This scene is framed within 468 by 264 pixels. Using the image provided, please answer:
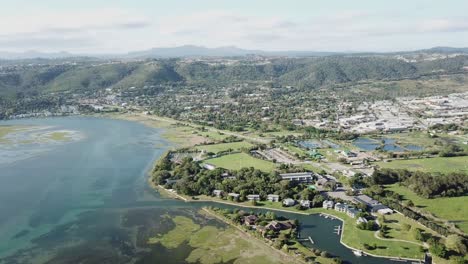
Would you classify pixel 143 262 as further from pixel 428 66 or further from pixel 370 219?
pixel 428 66

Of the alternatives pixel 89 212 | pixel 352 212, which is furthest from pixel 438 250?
pixel 89 212

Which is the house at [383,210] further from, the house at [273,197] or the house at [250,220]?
the house at [250,220]

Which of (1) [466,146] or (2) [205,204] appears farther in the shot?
(1) [466,146]

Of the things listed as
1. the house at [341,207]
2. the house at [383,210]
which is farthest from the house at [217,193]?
the house at [383,210]

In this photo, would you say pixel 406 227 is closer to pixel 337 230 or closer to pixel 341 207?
pixel 337 230

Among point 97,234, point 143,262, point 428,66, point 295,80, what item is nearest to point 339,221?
point 143,262
